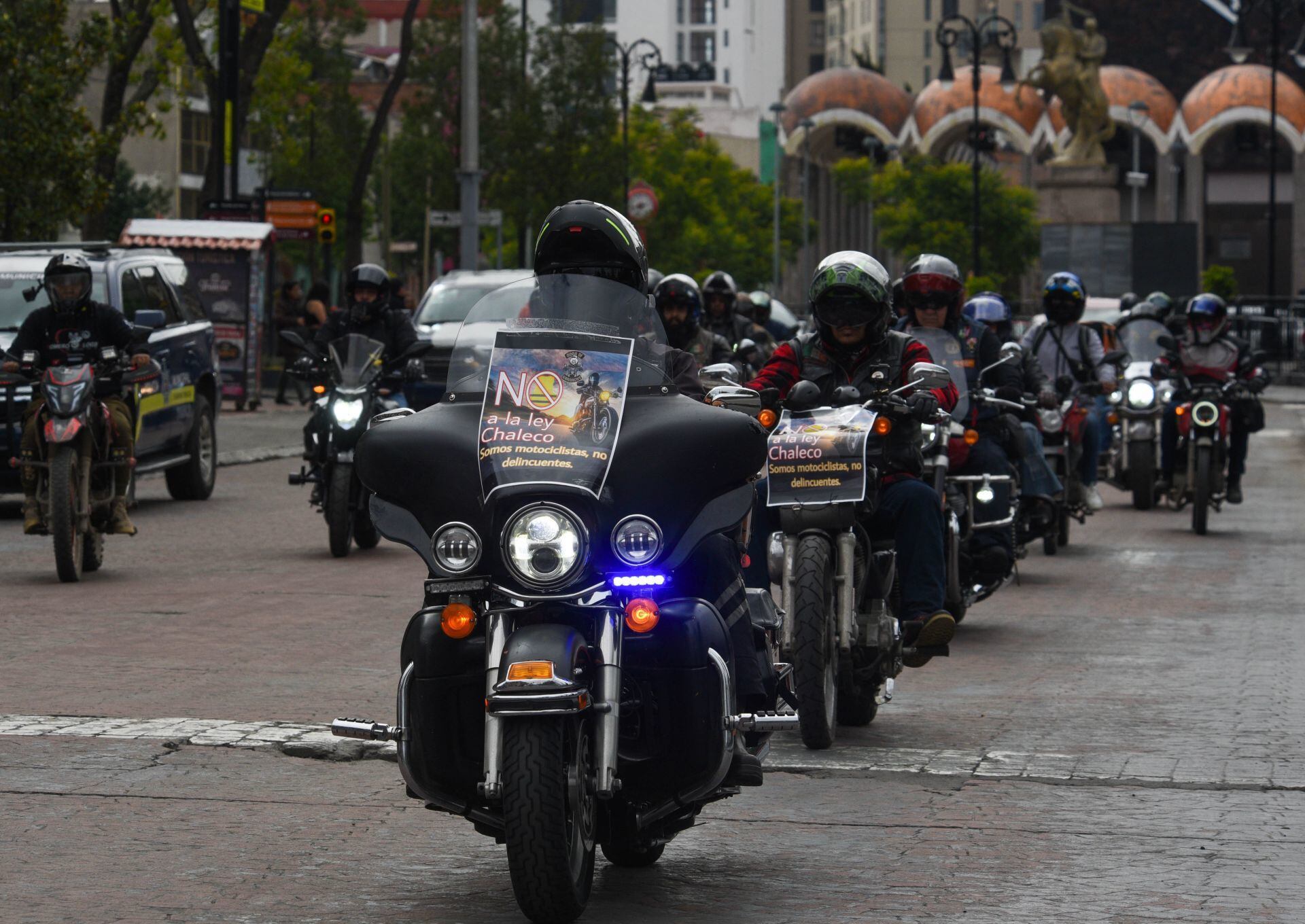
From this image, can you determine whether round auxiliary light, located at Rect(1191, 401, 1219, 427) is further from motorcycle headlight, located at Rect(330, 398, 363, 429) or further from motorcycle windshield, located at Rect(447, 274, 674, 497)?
motorcycle windshield, located at Rect(447, 274, 674, 497)

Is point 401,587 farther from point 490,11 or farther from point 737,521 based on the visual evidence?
point 490,11

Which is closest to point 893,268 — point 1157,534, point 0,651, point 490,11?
point 490,11

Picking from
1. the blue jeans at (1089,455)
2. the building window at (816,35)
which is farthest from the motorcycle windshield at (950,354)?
the building window at (816,35)

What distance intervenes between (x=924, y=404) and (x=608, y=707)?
9.86 feet

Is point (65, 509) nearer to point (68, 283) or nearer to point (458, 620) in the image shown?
point (68, 283)

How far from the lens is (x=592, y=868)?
5.38m

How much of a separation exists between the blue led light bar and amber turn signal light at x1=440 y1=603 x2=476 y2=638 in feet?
1.10

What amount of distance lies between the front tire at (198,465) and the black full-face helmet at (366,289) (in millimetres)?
3680

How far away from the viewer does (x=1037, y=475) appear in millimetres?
13297

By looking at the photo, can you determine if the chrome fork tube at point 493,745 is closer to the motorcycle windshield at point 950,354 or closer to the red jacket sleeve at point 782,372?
the red jacket sleeve at point 782,372

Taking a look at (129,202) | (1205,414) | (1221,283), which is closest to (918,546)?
(1205,414)

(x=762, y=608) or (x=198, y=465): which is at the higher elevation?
(x=762, y=608)

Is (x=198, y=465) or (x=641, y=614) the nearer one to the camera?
(x=641, y=614)

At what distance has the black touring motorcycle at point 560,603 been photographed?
5.11m
